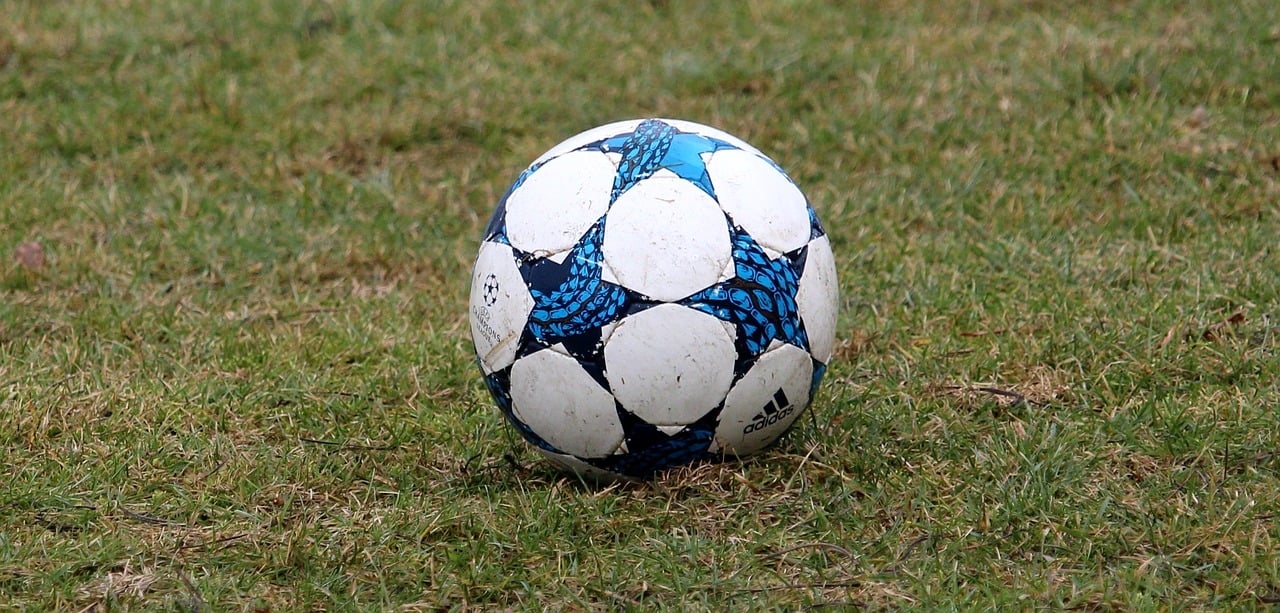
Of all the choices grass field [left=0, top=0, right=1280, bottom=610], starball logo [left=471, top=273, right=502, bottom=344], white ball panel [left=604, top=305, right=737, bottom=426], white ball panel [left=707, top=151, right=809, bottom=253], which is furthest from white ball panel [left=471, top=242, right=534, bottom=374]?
white ball panel [left=707, top=151, right=809, bottom=253]

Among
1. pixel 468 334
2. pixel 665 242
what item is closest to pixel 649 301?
pixel 665 242

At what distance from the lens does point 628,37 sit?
691 centimetres

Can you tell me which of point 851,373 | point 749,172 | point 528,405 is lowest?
point 851,373

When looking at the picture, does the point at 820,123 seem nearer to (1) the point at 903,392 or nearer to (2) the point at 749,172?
(1) the point at 903,392

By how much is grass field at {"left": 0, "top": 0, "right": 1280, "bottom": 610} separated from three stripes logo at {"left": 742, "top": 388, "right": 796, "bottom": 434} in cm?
14

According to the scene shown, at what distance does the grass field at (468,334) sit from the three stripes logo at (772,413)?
0.47 feet

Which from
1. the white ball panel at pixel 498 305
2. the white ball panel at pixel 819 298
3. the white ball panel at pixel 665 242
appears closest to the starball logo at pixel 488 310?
the white ball panel at pixel 498 305

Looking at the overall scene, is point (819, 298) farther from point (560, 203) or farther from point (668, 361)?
point (560, 203)

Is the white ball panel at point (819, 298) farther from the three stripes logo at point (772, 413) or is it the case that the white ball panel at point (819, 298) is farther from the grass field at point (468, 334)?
the grass field at point (468, 334)

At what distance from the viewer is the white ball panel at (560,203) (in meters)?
3.20

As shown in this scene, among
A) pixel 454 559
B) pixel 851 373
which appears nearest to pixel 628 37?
pixel 851 373

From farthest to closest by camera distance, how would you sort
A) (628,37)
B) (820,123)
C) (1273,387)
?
(628,37), (820,123), (1273,387)

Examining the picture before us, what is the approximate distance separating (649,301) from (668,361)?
14 cm

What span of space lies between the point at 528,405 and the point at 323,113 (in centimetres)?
340
